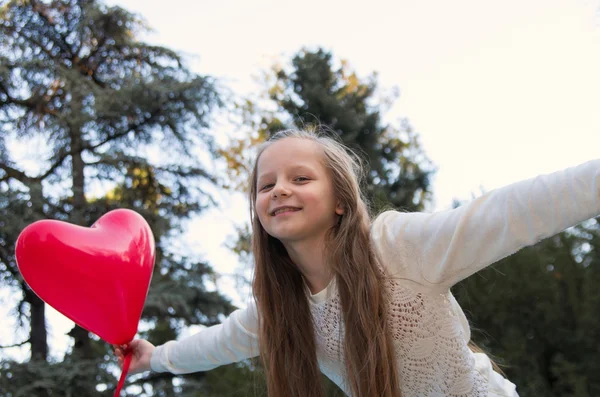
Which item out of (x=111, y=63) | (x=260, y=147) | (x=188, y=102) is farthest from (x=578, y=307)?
(x=111, y=63)

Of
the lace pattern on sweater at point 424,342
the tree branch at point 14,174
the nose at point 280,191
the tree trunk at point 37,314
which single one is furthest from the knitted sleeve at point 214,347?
the tree branch at point 14,174

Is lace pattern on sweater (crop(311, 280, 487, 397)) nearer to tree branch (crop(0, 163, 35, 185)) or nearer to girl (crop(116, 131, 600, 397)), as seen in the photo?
girl (crop(116, 131, 600, 397))

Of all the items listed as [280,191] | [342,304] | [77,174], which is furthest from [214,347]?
[77,174]

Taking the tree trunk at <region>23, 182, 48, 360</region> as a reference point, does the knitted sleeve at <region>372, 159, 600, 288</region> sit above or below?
below

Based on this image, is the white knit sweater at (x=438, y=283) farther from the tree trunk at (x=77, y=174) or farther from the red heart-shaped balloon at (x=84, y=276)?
the tree trunk at (x=77, y=174)

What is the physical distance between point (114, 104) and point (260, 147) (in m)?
4.77

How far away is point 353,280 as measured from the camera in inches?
77.8

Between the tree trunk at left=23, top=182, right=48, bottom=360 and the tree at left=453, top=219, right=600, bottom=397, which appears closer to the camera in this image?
the tree at left=453, top=219, right=600, bottom=397

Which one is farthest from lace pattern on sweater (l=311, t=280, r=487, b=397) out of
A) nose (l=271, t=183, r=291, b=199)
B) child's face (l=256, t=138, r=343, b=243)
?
nose (l=271, t=183, r=291, b=199)

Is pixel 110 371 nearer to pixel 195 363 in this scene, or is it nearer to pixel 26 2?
pixel 195 363

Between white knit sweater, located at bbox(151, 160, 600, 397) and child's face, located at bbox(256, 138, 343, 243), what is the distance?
0.21 meters

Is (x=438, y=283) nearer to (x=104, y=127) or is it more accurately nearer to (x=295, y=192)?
(x=295, y=192)

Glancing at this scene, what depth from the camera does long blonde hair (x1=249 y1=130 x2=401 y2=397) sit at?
1.94 meters

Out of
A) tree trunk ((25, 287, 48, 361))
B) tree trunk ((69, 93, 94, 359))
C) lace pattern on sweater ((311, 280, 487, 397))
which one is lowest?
lace pattern on sweater ((311, 280, 487, 397))
